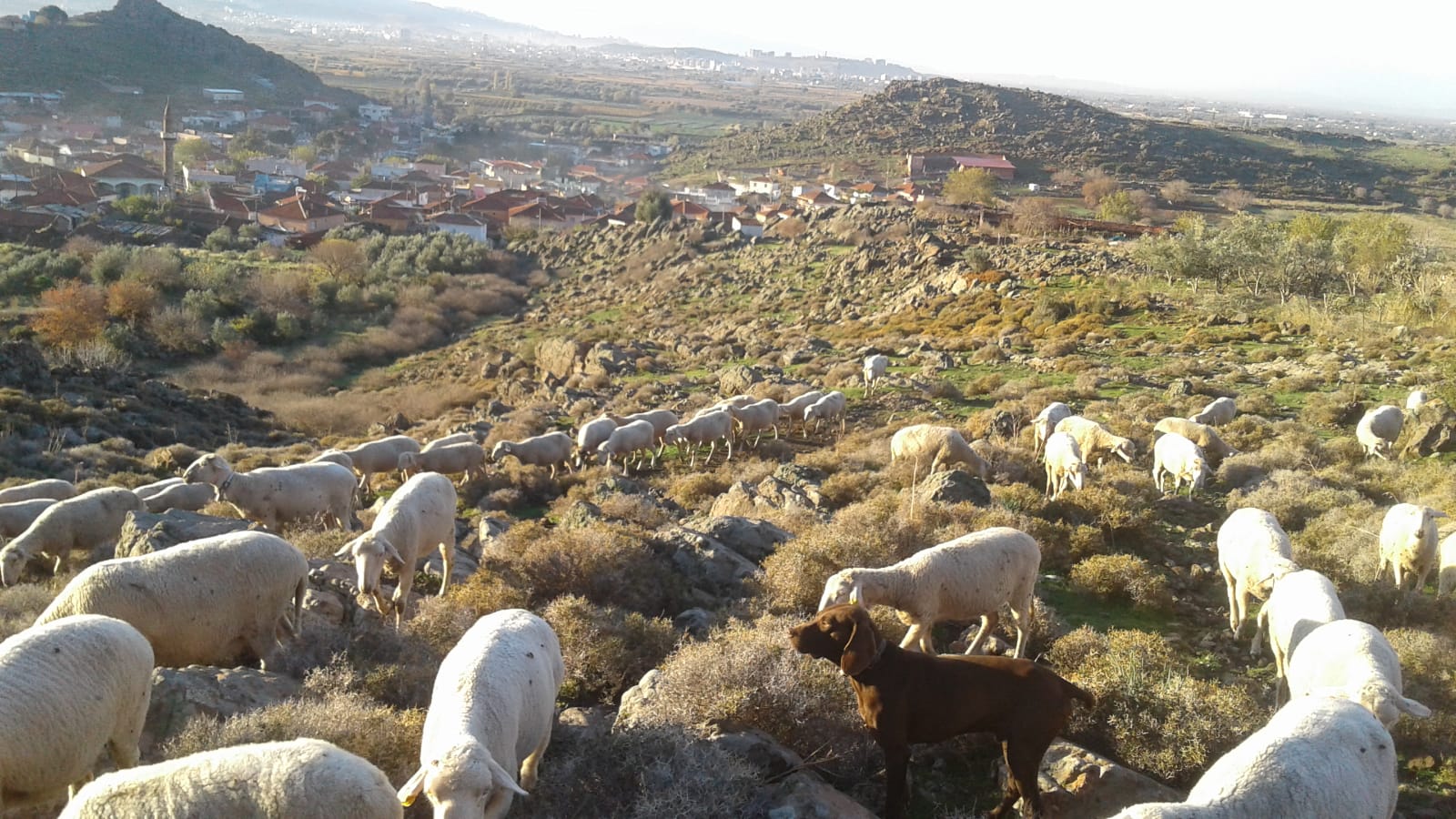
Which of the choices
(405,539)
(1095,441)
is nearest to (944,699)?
(405,539)

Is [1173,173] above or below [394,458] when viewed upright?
above

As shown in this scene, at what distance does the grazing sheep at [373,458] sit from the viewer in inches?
704

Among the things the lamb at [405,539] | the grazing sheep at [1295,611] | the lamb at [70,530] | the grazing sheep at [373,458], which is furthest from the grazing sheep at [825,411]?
the lamb at [70,530]

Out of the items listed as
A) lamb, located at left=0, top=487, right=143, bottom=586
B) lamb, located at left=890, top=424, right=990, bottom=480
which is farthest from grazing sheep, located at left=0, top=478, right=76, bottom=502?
lamb, located at left=890, top=424, right=990, bottom=480

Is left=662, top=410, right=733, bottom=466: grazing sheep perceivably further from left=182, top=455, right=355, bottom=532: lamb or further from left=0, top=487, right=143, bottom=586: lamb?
left=0, top=487, right=143, bottom=586: lamb

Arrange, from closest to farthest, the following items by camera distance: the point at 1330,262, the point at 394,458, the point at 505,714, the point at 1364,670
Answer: the point at 505,714 < the point at 1364,670 < the point at 394,458 < the point at 1330,262

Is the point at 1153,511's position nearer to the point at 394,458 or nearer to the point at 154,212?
the point at 394,458

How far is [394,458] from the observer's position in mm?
18156

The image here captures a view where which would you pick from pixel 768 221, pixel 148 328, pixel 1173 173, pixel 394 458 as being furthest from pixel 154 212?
pixel 1173 173

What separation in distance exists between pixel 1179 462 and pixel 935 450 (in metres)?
3.73

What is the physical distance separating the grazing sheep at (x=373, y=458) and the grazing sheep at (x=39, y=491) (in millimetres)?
4403

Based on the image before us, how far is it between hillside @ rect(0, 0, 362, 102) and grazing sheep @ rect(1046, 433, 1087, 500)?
15588cm

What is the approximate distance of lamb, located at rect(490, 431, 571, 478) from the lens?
19.6 meters

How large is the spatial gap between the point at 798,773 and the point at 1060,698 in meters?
1.77
